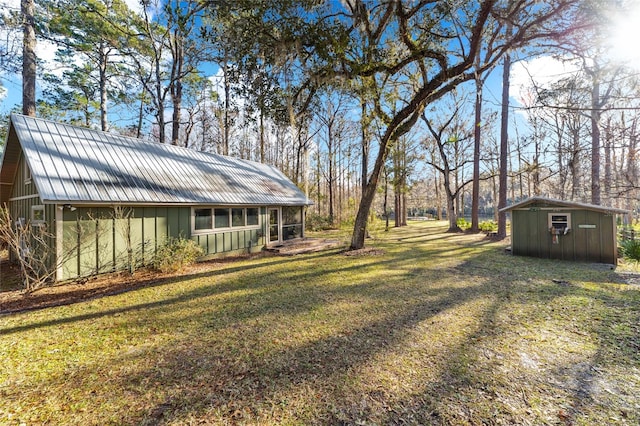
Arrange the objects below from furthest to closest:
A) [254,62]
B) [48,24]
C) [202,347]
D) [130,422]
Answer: [48,24]
[254,62]
[202,347]
[130,422]

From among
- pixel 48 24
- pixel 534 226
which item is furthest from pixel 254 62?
pixel 48 24

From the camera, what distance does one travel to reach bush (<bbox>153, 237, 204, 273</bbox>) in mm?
6668

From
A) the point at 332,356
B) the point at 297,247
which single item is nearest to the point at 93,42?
the point at 297,247

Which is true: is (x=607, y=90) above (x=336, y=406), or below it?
above

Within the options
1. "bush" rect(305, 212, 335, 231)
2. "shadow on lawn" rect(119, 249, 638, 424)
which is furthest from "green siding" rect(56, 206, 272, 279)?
"bush" rect(305, 212, 335, 231)

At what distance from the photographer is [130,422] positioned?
1982mm

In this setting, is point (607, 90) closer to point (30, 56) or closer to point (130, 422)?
point (130, 422)

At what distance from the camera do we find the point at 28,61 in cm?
883

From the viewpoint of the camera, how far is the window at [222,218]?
8617 mm

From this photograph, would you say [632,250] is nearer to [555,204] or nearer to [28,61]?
[555,204]

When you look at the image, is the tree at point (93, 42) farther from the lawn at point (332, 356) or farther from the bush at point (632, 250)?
the bush at point (632, 250)

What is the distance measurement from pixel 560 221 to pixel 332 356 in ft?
28.7

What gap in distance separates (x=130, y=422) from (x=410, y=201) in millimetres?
44620

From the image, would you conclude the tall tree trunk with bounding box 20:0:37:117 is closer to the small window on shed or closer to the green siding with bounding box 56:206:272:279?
the green siding with bounding box 56:206:272:279
